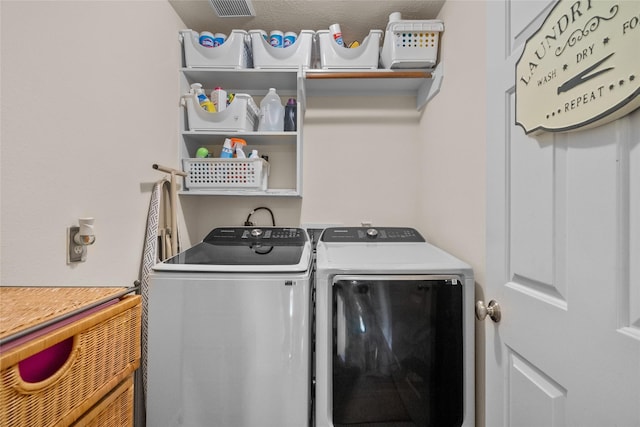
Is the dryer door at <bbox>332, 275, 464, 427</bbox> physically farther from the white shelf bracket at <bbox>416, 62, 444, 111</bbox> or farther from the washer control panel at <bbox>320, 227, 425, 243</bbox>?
the white shelf bracket at <bbox>416, 62, 444, 111</bbox>

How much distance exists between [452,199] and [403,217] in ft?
2.06

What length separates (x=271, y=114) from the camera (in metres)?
1.97

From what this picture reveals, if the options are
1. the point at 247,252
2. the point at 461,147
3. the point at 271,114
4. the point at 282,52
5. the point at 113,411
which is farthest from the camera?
the point at 271,114

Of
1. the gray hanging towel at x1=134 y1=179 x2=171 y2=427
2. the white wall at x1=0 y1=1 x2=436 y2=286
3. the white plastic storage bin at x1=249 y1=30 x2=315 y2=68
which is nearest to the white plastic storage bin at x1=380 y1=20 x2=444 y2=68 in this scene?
the white wall at x1=0 y1=1 x2=436 y2=286

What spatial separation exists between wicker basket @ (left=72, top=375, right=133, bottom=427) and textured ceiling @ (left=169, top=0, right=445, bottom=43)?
203 cm

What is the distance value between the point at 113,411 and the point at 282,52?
1.97 m

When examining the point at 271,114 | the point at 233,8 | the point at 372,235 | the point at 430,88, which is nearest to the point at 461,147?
the point at 430,88

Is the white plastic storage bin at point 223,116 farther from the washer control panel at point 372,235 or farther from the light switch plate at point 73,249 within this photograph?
the light switch plate at point 73,249

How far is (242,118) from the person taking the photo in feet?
6.03

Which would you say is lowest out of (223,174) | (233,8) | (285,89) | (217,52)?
(223,174)

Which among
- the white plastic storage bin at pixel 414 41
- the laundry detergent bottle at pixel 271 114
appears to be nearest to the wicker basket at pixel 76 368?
the laundry detergent bottle at pixel 271 114

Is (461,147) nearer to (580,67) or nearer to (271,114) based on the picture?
(580,67)

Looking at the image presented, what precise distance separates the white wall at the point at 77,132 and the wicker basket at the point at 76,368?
358mm

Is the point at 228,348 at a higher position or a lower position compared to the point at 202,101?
lower
